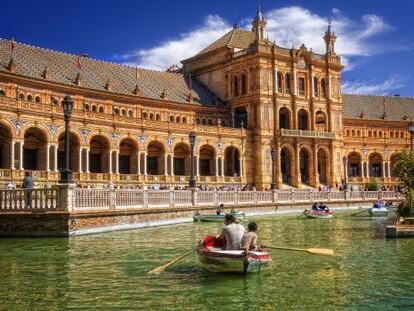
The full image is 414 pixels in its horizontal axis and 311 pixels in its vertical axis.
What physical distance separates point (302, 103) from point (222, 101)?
9.60 m

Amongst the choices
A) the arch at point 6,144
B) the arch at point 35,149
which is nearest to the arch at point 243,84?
the arch at point 35,149

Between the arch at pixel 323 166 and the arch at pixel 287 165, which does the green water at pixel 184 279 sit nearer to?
the arch at pixel 287 165

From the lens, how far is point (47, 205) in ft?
79.3

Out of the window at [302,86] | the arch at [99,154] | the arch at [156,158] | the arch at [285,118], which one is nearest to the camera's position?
the arch at [99,154]

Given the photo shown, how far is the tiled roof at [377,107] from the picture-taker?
85.5 meters

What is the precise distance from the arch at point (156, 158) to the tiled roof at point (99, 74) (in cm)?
A: 631

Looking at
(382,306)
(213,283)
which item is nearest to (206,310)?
(213,283)

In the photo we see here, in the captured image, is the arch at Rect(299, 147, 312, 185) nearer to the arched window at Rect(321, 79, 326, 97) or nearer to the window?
the window

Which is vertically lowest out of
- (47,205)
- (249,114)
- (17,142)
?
(47,205)

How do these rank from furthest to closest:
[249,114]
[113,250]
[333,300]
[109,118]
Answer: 1. [249,114]
2. [109,118]
3. [113,250]
4. [333,300]

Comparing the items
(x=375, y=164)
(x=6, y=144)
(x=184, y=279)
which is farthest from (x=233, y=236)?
(x=375, y=164)

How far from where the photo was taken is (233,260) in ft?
47.3

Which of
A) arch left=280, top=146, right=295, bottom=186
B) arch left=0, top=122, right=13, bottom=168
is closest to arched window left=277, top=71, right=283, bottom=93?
arch left=280, top=146, right=295, bottom=186

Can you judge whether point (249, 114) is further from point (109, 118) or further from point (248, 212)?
point (248, 212)
